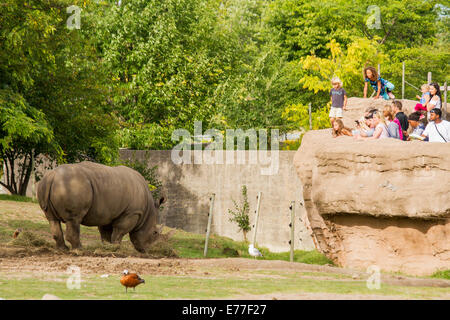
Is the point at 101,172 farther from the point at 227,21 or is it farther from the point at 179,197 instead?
the point at 227,21

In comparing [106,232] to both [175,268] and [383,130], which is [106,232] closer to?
[175,268]

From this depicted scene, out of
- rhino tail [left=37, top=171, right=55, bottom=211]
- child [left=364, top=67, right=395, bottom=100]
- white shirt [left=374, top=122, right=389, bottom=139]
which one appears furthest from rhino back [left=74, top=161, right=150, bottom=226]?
child [left=364, top=67, right=395, bottom=100]

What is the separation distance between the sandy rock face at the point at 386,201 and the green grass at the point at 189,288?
8.93 feet

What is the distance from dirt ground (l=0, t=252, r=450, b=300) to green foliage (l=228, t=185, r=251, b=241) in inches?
360

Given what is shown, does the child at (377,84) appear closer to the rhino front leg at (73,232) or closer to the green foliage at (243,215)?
the green foliage at (243,215)

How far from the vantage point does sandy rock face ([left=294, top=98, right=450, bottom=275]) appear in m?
13.6

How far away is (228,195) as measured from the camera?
955 inches

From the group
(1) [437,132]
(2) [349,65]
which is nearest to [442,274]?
(1) [437,132]

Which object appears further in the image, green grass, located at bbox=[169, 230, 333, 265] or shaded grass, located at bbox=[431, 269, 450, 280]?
green grass, located at bbox=[169, 230, 333, 265]

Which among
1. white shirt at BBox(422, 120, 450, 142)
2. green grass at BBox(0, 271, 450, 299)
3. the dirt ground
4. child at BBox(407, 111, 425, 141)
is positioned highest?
child at BBox(407, 111, 425, 141)

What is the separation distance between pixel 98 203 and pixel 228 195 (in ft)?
29.5

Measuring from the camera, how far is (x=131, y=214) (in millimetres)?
16594

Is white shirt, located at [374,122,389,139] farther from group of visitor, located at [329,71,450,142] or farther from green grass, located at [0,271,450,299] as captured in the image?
green grass, located at [0,271,450,299]

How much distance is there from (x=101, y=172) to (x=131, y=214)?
4.20ft
